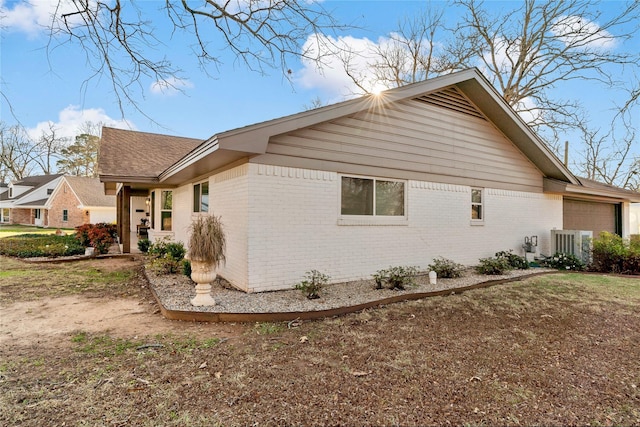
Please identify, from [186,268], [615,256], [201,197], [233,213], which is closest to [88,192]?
[201,197]

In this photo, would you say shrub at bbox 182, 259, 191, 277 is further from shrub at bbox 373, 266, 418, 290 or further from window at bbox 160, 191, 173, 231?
window at bbox 160, 191, 173, 231

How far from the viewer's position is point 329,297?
5.83m

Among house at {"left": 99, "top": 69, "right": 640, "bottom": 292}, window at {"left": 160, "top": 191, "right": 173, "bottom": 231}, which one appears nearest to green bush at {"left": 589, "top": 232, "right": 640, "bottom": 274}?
house at {"left": 99, "top": 69, "right": 640, "bottom": 292}

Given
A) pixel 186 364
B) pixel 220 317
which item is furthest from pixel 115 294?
pixel 186 364

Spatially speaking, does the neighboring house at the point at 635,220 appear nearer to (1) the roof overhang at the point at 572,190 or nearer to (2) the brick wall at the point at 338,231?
(1) the roof overhang at the point at 572,190

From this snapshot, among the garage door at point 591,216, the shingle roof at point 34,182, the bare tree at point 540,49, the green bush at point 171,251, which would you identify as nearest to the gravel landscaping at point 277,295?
the green bush at point 171,251

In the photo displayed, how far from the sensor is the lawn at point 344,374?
2.52 m

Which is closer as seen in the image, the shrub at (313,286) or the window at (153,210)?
the shrub at (313,286)

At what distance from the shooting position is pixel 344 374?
10.3 ft

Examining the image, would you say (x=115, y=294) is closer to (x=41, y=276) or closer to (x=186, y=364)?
(x=41, y=276)

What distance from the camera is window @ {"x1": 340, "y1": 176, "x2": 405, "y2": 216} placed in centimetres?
711

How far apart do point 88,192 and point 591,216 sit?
3881 centimetres

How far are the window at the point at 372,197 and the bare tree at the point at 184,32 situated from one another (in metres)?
3.05

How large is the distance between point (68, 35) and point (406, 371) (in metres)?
5.46
